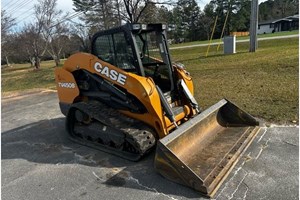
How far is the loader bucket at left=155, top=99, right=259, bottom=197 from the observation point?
11.8ft

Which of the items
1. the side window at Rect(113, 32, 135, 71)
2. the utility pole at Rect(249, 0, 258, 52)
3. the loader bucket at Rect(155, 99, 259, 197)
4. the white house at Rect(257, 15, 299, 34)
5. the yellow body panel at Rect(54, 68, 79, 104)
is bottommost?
the loader bucket at Rect(155, 99, 259, 197)

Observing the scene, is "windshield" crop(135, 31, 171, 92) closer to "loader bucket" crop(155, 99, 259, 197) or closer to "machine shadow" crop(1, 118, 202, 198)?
"loader bucket" crop(155, 99, 259, 197)

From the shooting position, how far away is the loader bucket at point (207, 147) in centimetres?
360

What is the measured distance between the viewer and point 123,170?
14.0 feet

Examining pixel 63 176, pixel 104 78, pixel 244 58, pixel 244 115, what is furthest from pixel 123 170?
pixel 244 58

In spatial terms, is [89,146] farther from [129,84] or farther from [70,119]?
[129,84]

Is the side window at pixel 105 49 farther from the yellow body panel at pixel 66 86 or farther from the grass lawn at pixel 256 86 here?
the grass lawn at pixel 256 86

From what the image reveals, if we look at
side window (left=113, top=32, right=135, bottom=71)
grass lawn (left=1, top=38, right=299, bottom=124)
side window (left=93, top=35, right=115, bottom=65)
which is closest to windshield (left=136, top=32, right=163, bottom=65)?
side window (left=113, top=32, right=135, bottom=71)

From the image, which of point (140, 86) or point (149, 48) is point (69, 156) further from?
point (149, 48)

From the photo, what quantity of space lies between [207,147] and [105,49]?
247 centimetres

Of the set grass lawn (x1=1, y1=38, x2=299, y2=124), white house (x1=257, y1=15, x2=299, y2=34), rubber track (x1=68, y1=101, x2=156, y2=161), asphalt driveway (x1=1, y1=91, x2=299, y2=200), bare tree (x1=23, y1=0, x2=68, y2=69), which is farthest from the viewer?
white house (x1=257, y1=15, x2=299, y2=34)

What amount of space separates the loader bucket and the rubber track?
528 millimetres

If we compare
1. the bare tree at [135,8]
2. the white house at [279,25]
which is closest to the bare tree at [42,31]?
the bare tree at [135,8]

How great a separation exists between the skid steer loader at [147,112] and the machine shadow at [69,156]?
0.14 m
